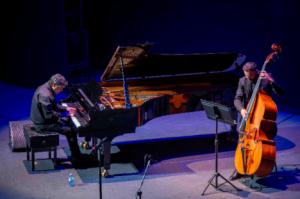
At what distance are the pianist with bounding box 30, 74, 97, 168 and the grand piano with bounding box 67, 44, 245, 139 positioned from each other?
0.33m

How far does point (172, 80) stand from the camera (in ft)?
35.8

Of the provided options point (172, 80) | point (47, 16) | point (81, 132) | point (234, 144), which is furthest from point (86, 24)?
point (81, 132)

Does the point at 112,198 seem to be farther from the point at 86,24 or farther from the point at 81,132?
the point at 86,24

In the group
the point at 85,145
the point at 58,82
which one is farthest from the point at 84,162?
the point at 58,82

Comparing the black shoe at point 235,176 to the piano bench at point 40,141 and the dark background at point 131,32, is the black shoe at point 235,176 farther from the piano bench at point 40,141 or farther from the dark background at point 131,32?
the dark background at point 131,32

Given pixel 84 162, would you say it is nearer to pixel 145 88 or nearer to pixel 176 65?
pixel 145 88

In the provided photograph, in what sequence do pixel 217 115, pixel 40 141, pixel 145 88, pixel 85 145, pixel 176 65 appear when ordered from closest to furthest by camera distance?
pixel 217 115, pixel 40 141, pixel 85 145, pixel 145 88, pixel 176 65

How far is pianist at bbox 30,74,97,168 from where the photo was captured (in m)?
9.05

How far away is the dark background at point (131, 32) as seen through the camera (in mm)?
12812

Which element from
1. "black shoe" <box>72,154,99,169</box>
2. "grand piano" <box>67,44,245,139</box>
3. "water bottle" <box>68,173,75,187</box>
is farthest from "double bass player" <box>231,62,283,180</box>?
"water bottle" <box>68,173,75,187</box>

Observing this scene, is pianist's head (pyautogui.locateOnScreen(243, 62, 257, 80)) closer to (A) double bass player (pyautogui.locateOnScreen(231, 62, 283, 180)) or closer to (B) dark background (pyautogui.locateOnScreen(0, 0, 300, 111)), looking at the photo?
(A) double bass player (pyautogui.locateOnScreen(231, 62, 283, 180))

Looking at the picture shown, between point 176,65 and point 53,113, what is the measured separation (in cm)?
272

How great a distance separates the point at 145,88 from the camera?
10.4 metres

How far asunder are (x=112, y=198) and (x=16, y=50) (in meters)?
7.52
